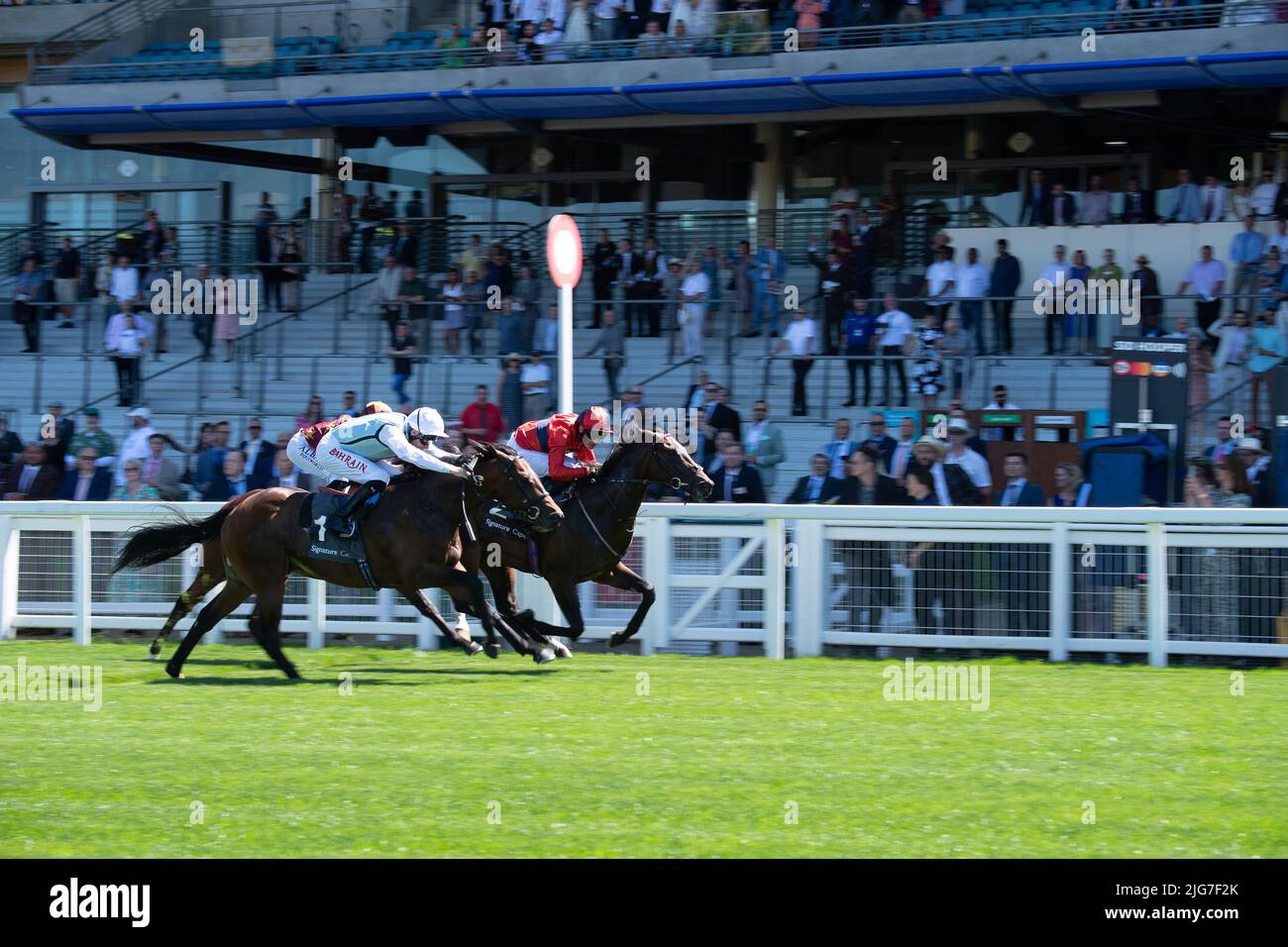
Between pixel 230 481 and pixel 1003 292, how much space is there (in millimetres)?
7662

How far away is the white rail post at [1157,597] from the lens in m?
10.9

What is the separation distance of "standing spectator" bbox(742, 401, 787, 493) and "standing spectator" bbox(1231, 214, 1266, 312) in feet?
16.4

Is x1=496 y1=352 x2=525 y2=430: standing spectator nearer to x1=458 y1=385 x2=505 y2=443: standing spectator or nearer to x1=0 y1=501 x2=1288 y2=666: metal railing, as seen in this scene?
x1=458 y1=385 x2=505 y2=443: standing spectator

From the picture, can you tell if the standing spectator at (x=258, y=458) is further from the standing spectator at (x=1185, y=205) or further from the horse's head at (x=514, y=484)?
the standing spectator at (x=1185, y=205)

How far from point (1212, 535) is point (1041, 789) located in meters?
4.76

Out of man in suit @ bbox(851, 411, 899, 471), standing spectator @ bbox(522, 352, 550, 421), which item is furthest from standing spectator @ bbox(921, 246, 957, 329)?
standing spectator @ bbox(522, 352, 550, 421)

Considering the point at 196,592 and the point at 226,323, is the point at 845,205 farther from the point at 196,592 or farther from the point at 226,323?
the point at 196,592

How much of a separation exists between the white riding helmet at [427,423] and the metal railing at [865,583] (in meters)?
2.06

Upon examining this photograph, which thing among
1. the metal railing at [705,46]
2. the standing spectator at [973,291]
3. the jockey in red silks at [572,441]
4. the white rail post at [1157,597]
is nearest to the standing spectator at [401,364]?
the metal railing at [705,46]

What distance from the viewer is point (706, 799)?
6.54 m

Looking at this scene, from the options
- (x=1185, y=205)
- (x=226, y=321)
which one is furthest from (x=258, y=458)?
(x=1185, y=205)

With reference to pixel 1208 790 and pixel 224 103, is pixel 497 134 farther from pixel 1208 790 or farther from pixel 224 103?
pixel 1208 790

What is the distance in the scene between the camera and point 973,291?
17.4m

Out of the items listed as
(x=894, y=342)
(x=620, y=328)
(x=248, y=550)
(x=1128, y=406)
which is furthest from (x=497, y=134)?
(x=248, y=550)
